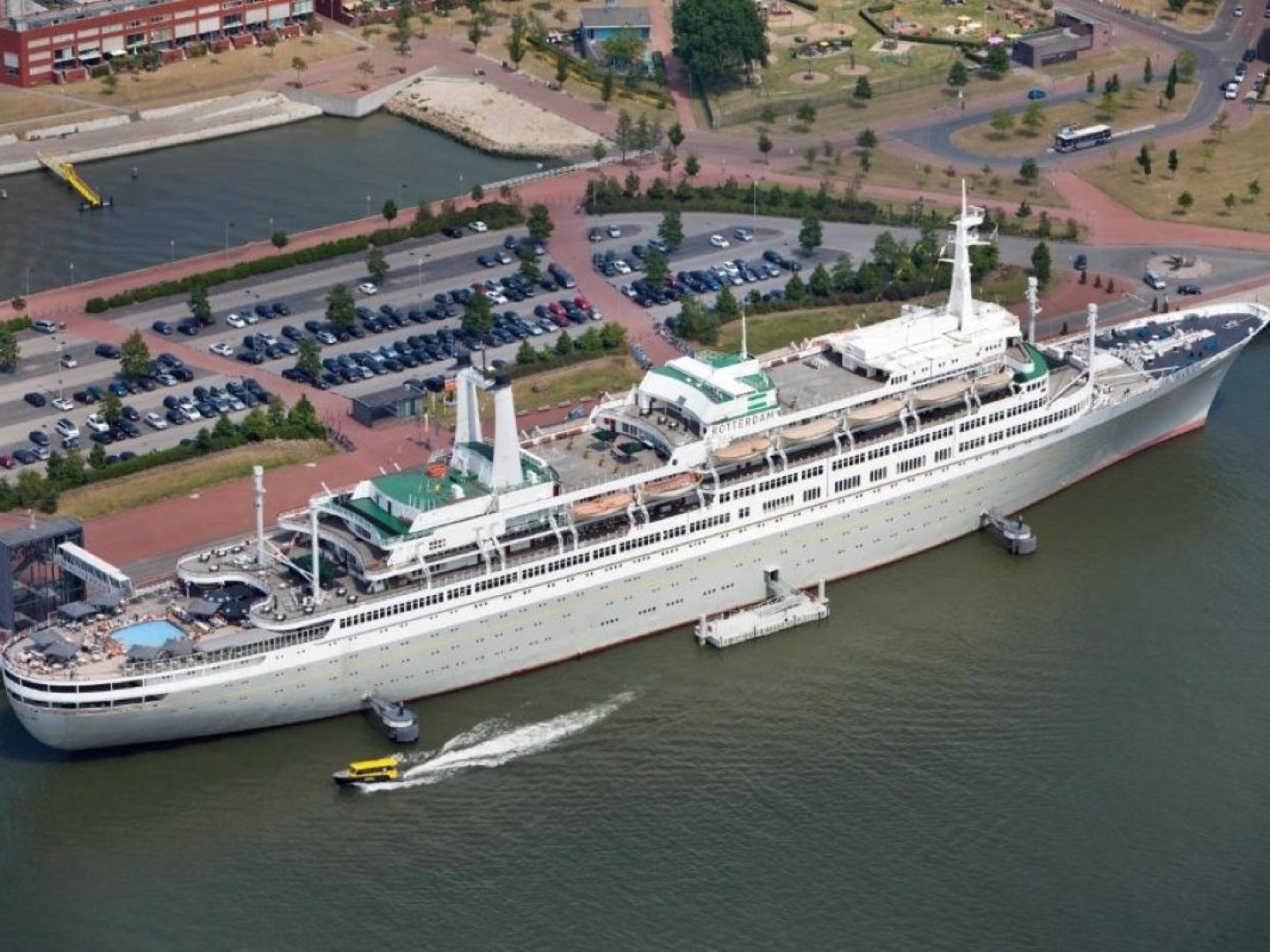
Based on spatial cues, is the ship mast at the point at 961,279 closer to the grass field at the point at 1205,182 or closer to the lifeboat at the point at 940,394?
the lifeboat at the point at 940,394

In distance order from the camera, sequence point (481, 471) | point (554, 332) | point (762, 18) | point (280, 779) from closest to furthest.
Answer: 1. point (280, 779)
2. point (481, 471)
3. point (554, 332)
4. point (762, 18)

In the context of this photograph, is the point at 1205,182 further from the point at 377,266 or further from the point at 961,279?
the point at 377,266

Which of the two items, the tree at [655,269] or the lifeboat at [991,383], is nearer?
the lifeboat at [991,383]

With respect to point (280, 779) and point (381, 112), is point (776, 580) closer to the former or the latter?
point (280, 779)

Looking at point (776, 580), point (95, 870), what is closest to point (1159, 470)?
point (776, 580)

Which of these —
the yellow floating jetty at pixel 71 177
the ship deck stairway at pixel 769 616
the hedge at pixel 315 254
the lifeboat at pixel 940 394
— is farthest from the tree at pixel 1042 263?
the yellow floating jetty at pixel 71 177
